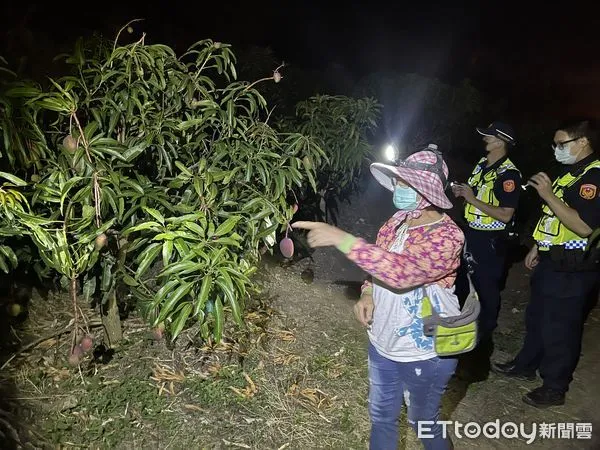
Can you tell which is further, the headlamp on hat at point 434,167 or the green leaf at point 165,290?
the headlamp on hat at point 434,167

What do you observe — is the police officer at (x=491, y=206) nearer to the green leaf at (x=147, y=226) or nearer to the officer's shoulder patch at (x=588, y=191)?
Answer: the officer's shoulder patch at (x=588, y=191)

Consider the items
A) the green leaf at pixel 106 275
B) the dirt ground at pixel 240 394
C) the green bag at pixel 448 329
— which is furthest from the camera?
the dirt ground at pixel 240 394

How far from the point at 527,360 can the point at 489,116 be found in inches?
313

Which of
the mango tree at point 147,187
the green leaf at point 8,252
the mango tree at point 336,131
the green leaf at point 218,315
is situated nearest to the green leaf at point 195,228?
the mango tree at point 147,187

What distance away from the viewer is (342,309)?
159 inches

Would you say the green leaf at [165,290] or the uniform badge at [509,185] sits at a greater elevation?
the uniform badge at [509,185]

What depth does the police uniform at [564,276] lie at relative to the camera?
9.16 feet

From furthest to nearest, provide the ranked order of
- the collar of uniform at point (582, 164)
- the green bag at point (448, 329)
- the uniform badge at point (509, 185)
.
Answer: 1. the uniform badge at point (509, 185)
2. the collar of uniform at point (582, 164)
3. the green bag at point (448, 329)

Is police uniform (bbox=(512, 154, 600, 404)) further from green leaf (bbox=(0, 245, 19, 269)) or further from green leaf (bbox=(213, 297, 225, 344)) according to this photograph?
green leaf (bbox=(0, 245, 19, 269))

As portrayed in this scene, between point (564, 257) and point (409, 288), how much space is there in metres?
1.48

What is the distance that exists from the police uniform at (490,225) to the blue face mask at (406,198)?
1.60 meters

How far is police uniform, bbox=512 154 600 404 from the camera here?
2.79 meters

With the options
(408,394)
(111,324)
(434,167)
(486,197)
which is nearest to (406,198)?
(434,167)

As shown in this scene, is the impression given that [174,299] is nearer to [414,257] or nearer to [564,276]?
[414,257]
